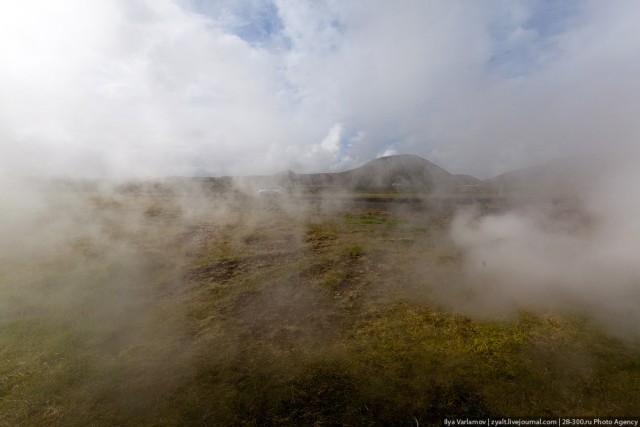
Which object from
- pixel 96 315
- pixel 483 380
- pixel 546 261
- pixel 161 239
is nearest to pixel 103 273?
pixel 96 315

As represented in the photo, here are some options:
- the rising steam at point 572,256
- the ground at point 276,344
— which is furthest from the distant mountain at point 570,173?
the ground at point 276,344

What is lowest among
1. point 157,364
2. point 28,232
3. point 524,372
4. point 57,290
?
point 524,372

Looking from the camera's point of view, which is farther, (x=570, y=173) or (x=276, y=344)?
(x=570, y=173)

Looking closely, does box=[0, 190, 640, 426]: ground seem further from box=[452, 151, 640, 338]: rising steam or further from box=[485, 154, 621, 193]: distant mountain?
box=[485, 154, 621, 193]: distant mountain

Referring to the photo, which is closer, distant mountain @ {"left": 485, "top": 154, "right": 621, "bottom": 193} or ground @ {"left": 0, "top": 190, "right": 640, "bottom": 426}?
ground @ {"left": 0, "top": 190, "right": 640, "bottom": 426}

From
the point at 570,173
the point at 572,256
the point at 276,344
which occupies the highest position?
the point at 570,173

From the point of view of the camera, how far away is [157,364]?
5855 mm

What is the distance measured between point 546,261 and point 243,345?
1017 centimetres

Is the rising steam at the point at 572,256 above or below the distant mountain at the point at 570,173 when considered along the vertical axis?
below

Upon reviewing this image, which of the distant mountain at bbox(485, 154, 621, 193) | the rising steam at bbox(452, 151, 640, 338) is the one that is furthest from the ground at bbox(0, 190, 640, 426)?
the distant mountain at bbox(485, 154, 621, 193)

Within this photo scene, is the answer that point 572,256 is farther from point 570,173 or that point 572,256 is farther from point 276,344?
point 276,344

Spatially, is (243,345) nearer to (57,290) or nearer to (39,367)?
(39,367)

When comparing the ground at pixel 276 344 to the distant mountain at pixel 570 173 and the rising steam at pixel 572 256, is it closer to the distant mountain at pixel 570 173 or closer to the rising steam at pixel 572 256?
the rising steam at pixel 572 256

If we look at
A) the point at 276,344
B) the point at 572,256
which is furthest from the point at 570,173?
the point at 276,344
